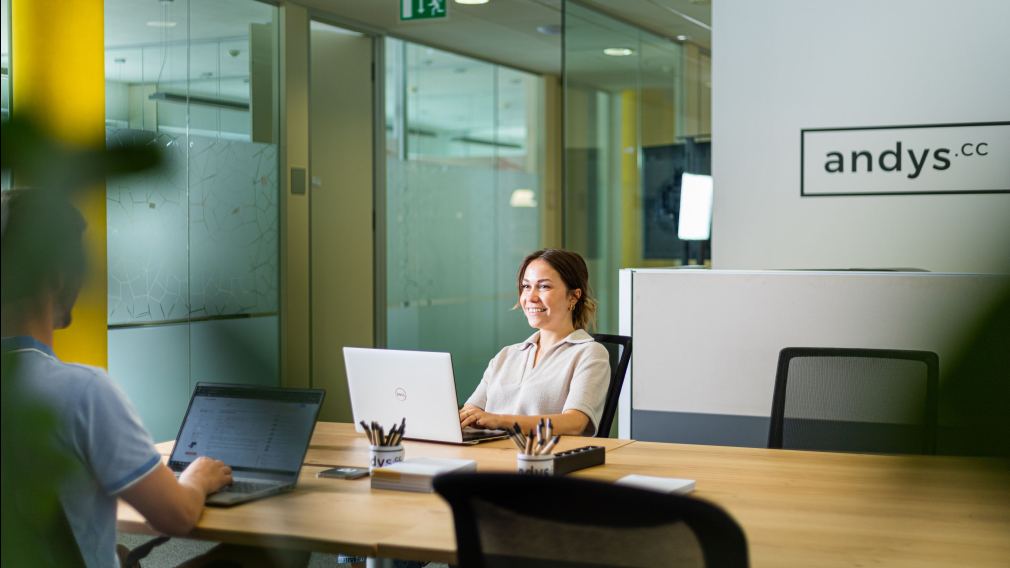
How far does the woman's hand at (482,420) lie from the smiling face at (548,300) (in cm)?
51

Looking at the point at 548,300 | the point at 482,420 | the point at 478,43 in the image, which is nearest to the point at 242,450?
the point at 482,420

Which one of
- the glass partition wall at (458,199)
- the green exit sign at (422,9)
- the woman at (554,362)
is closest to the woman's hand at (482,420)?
the woman at (554,362)

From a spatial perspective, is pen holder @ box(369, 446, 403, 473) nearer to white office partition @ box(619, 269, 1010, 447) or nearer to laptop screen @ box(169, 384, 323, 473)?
laptop screen @ box(169, 384, 323, 473)

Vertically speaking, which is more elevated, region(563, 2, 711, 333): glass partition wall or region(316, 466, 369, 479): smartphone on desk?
region(563, 2, 711, 333): glass partition wall

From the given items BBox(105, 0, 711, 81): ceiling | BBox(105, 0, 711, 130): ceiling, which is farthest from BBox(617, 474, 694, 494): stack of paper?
BBox(105, 0, 711, 81): ceiling

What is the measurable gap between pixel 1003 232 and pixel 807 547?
170cm

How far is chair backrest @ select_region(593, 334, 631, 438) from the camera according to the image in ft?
10.8

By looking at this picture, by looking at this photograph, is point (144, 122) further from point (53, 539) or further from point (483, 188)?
point (483, 188)

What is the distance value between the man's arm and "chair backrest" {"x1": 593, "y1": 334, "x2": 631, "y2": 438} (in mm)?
1384

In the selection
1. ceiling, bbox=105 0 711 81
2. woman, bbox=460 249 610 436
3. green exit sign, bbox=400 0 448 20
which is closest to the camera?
woman, bbox=460 249 610 436

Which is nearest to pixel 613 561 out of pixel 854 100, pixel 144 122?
pixel 144 122

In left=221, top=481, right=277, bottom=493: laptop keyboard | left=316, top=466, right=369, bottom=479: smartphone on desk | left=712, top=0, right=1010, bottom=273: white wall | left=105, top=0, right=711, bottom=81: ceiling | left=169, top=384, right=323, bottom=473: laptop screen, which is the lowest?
left=316, top=466, right=369, bottom=479: smartphone on desk

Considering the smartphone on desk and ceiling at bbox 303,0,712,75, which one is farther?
ceiling at bbox 303,0,712,75

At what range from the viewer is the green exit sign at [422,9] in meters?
6.37
